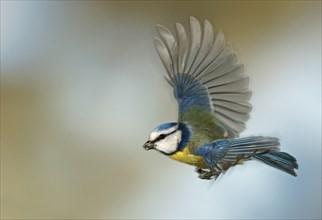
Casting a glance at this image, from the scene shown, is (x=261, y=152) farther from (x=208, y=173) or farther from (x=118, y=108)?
(x=118, y=108)

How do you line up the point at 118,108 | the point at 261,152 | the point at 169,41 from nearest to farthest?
the point at 261,152 → the point at 169,41 → the point at 118,108

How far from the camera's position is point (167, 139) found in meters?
0.49

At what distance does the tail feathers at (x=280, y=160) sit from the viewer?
420 mm

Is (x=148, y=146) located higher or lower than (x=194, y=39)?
lower

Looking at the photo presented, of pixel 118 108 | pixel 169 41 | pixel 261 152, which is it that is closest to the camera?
pixel 261 152

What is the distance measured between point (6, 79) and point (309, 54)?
1.01 metres

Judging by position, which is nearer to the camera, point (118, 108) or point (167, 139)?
point (167, 139)

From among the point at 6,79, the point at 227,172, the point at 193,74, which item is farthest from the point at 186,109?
the point at 6,79

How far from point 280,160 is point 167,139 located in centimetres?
11

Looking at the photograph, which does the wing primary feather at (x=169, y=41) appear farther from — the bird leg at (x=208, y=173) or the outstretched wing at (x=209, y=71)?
the bird leg at (x=208, y=173)

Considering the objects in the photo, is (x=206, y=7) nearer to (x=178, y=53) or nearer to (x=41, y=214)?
(x=41, y=214)

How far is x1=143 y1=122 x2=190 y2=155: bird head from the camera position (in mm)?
489

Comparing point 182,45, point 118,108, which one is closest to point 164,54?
point 182,45

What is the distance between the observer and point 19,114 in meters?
1.75
